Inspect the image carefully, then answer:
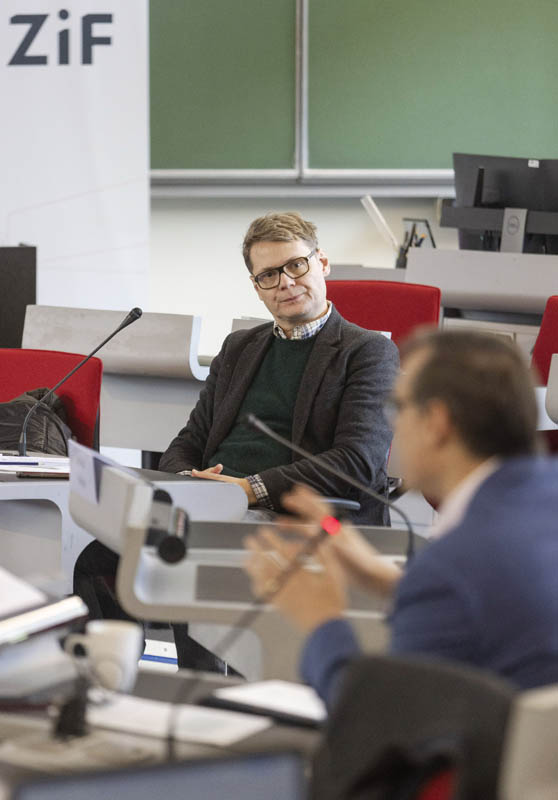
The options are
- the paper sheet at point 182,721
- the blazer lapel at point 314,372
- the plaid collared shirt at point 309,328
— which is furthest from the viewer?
the plaid collared shirt at point 309,328

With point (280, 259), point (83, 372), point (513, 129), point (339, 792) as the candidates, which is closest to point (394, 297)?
point (280, 259)

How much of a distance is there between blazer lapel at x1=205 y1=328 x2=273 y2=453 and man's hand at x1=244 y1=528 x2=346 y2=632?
4.48 feet

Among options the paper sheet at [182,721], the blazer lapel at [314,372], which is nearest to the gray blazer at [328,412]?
the blazer lapel at [314,372]

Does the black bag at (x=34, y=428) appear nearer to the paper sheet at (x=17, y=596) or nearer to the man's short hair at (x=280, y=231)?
the man's short hair at (x=280, y=231)

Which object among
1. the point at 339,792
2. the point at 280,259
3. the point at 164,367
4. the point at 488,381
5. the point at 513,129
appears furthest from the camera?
the point at 513,129

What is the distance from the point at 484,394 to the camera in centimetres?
112

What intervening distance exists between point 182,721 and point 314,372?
1464 mm

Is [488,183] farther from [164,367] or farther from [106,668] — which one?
[106,668]

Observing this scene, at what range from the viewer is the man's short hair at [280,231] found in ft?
8.52

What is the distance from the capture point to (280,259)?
8.48ft

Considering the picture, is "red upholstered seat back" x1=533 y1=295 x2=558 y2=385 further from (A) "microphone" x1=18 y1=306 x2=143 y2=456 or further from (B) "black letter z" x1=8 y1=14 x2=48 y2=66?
(B) "black letter z" x1=8 y1=14 x2=48 y2=66

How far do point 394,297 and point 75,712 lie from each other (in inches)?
84.2

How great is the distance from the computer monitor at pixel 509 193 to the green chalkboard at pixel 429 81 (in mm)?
1618

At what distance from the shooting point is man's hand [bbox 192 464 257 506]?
7.91 ft
